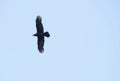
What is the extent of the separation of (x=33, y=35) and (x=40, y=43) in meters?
0.92

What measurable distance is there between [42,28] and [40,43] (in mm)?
1350

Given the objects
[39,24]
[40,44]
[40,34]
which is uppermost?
[39,24]

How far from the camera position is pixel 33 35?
39500 mm

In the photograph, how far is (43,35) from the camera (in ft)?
127

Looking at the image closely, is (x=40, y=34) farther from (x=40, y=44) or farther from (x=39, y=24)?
(x=39, y=24)

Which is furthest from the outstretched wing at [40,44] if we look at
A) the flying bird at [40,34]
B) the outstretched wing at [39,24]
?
the outstretched wing at [39,24]

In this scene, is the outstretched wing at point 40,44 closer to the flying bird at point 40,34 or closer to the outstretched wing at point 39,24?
the flying bird at point 40,34

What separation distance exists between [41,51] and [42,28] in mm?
1926

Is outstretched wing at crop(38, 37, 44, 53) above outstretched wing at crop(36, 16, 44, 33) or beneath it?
beneath

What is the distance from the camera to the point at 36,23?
1507 inches

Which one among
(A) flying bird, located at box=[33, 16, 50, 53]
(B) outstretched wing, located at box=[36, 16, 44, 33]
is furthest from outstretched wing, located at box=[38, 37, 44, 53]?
(B) outstretched wing, located at box=[36, 16, 44, 33]

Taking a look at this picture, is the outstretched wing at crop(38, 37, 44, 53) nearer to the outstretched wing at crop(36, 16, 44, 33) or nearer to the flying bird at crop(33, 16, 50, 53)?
the flying bird at crop(33, 16, 50, 53)

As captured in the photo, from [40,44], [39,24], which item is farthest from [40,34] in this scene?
[39,24]

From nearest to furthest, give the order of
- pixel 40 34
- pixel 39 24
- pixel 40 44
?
pixel 39 24
pixel 40 34
pixel 40 44
